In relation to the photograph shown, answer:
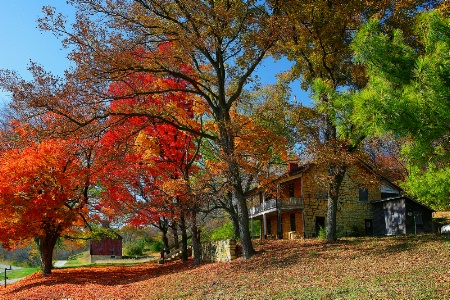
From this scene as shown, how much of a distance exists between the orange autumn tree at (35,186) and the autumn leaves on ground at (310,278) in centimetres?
255

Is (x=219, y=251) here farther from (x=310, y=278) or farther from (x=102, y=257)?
(x=102, y=257)

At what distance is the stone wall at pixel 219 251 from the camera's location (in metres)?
18.1

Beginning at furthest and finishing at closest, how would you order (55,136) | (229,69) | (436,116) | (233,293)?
(229,69) → (55,136) → (233,293) → (436,116)

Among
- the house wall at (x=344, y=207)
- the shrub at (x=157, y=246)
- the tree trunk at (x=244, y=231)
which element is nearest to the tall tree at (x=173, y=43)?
the tree trunk at (x=244, y=231)

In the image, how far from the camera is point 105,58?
1450 cm

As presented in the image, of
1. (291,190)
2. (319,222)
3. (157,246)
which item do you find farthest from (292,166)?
(157,246)

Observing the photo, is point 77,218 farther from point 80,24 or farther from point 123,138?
point 80,24

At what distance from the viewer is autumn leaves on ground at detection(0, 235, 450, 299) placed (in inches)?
368

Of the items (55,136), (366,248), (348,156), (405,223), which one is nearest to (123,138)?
(55,136)

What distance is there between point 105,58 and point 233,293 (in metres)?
8.53

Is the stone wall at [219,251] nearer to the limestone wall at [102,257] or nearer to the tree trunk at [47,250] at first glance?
the tree trunk at [47,250]

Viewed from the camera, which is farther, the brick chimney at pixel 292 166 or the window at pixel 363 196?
the brick chimney at pixel 292 166

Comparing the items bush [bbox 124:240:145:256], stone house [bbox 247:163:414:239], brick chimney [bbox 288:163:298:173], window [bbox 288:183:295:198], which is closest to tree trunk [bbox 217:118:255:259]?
stone house [bbox 247:163:414:239]

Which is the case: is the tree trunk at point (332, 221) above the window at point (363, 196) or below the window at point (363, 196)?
below
